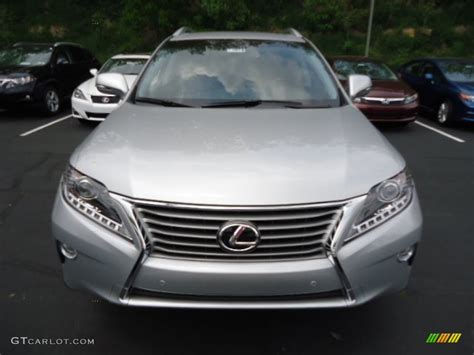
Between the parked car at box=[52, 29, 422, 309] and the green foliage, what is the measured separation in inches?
554

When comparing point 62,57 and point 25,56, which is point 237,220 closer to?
point 25,56

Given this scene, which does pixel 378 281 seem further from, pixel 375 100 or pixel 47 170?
pixel 375 100

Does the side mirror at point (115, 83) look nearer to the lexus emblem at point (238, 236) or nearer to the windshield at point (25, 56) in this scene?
the lexus emblem at point (238, 236)

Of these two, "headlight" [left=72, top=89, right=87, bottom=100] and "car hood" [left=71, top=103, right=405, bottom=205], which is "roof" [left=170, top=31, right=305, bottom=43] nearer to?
"car hood" [left=71, top=103, right=405, bottom=205]

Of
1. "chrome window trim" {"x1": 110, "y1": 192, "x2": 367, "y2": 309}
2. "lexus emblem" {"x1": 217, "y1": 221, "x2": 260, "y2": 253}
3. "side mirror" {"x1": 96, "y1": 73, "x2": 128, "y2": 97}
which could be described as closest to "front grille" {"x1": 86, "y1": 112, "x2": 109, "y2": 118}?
"side mirror" {"x1": 96, "y1": 73, "x2": 128, "y2": 97}

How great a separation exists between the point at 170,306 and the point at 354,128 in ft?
5.13

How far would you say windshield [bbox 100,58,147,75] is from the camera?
873 centimetres

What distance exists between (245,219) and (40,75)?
834 centimetres

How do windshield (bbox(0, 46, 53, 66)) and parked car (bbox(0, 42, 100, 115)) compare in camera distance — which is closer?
parked car (bbox(0, 42, 100, 115))

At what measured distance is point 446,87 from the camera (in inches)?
341

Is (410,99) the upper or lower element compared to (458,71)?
lower

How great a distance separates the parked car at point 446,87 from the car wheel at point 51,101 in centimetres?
835

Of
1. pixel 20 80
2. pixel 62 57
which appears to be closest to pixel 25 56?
pixel 62 57

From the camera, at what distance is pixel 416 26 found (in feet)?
63.5
